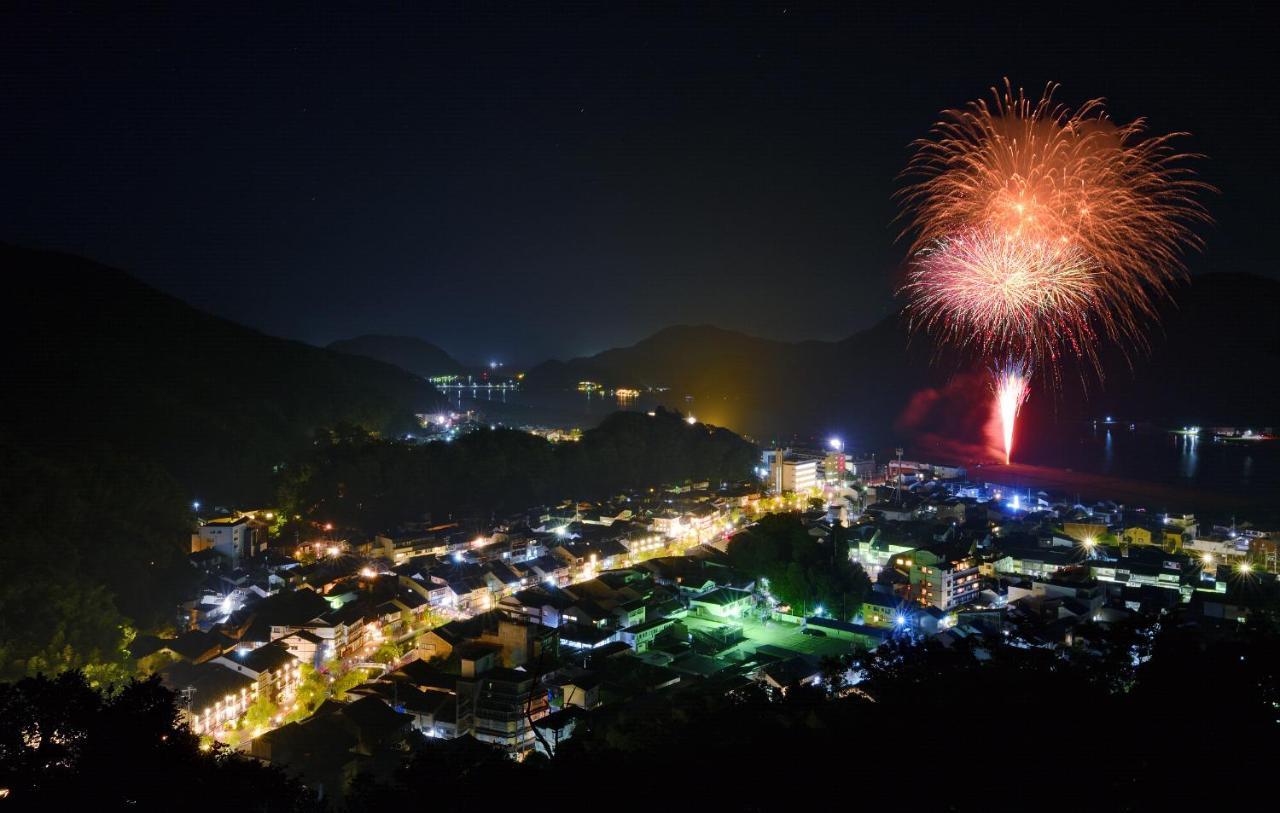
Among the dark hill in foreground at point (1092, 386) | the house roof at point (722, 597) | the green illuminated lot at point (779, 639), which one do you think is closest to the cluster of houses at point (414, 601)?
the house roof at point (722, 597)

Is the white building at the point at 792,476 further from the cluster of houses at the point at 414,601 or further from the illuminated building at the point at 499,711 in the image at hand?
the illuminated building at the point at 499,711

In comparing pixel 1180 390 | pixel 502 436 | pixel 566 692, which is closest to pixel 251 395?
pixel 502 436

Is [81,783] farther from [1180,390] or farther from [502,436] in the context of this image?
[1180,390]

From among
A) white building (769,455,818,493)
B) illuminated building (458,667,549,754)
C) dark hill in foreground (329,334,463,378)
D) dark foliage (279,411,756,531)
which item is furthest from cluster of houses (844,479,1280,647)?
dark hill in foreground (329,334,463,378)

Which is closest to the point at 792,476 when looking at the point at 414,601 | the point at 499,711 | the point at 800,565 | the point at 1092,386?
the point at 800,565

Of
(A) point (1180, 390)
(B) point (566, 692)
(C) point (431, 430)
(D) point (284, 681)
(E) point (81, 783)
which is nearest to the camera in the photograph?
(E) point (81, 783)

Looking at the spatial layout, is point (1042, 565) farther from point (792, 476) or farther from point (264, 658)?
point (264, 658)
